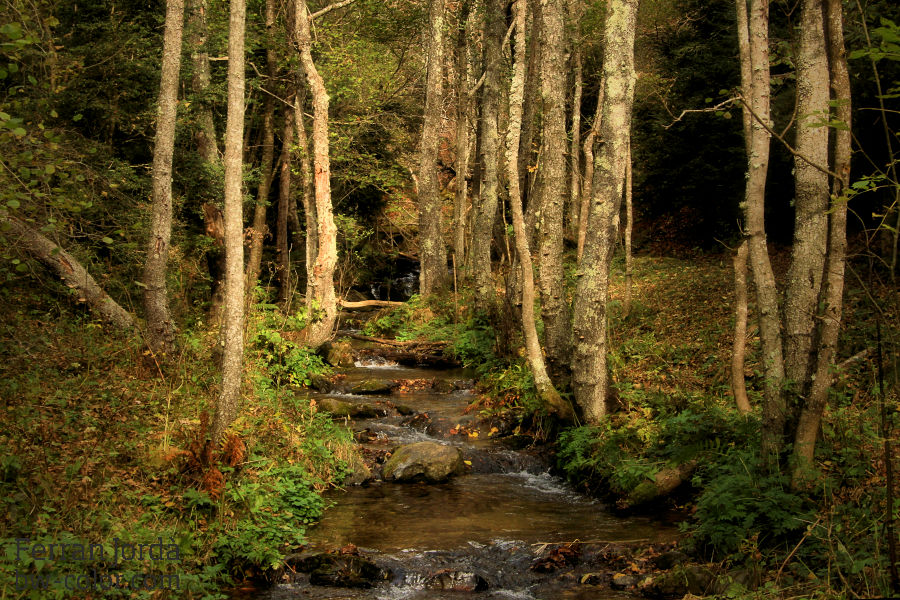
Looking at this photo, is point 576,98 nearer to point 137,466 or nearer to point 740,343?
point 740,343

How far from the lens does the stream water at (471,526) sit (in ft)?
22.0

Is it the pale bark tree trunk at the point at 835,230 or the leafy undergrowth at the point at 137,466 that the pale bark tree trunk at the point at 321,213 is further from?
the pale bark tree trunk at the point at 835,230

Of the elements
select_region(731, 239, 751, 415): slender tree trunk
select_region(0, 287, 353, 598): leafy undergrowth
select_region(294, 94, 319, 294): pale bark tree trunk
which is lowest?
select_region(0, 287, 353, 598): leafy undergrowth

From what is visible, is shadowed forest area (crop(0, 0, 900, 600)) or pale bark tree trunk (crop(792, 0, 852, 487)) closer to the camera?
pale bark tree trunk (crop(792, 0, 852, 487))

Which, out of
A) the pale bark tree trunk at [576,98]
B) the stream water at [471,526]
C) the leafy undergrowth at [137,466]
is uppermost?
the pale bark tree trunk at [576,98]

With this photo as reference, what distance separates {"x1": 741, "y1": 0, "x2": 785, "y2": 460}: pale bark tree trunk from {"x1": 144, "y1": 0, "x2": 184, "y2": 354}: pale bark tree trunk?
8.30 meters

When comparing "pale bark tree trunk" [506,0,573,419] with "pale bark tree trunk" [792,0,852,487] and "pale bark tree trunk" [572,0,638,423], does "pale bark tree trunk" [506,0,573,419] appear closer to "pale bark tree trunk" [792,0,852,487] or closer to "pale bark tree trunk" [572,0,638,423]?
"pale bark tree trunk" [572,0,638,423]

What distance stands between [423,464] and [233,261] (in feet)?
13.8

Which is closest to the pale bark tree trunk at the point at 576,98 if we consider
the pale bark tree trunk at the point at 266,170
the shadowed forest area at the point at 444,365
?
the shadowed forest area at the point at 444,365

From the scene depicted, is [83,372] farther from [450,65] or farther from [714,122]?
[450,65]

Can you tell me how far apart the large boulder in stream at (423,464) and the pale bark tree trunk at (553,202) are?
268cm

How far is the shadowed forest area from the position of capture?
5.83 meters

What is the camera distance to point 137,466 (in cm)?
711

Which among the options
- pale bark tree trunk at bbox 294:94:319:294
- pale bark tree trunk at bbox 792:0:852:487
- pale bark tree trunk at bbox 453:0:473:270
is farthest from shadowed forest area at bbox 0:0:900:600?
pale bark tree trunk at bbox 453:0:473:270
